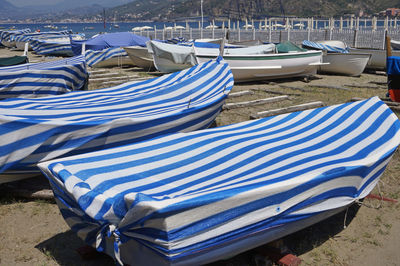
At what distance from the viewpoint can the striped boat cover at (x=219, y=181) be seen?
2834 millimetres

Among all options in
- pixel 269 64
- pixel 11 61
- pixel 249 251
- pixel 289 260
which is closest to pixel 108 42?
pixel 11 61

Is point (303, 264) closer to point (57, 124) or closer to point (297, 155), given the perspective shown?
point (297, 155)

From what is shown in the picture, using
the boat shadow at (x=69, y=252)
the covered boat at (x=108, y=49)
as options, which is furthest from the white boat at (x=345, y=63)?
A: the boat shadow at (x=69, y=252)

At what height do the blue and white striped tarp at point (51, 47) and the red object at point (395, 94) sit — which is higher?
the blue and white striped tarp at point (51, 47)

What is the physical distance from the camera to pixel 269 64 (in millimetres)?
12703

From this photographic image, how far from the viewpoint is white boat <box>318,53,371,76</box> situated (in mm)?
13992

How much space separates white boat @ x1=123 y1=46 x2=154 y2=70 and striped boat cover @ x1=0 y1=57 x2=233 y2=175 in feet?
26.2

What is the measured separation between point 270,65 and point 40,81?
706 centimetres

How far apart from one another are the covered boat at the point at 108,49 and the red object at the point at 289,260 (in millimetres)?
14463

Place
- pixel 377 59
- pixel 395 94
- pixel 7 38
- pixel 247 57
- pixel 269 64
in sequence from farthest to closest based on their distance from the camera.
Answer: pixel 7 38, pixel 377 59, pixel 269 64, pixel 247 57, pixel 395 94

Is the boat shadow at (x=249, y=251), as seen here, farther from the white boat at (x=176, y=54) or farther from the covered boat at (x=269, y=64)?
the white boat at (x=176, y=54)

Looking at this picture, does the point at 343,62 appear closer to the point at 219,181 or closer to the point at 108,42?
the point at 108,42

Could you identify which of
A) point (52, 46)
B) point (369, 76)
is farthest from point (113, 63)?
point (369, 76)

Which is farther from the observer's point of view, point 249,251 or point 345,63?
point 345,63
